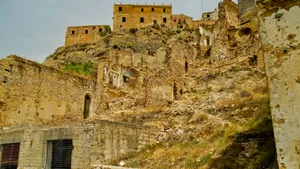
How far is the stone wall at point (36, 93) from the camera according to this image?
712 inches

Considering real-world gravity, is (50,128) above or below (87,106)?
below

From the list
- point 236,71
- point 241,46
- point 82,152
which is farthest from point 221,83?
point 82,152

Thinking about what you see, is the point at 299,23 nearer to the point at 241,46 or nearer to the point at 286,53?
the point at 286,53

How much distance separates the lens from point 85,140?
11477mm

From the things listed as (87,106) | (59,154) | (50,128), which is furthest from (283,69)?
(87,106)

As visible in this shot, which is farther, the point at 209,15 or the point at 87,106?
the point at 209,15

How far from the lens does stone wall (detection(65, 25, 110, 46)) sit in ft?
184

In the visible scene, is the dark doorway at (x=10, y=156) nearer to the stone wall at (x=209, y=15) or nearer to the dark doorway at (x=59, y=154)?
the dark doorway at (x=59, y=154)

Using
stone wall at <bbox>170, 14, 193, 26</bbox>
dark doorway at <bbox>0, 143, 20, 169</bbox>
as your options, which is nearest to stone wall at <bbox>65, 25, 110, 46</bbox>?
stone wall at <bbox>170, 14, 193, 26</bbox>

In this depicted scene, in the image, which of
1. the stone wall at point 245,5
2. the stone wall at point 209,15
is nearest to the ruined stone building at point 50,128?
the stone wall at point 245,5

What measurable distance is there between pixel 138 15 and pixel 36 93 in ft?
132

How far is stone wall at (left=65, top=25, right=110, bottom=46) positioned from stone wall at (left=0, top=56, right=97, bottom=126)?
1348 inches

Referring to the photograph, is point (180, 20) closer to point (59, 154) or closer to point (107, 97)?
point (107, 97)

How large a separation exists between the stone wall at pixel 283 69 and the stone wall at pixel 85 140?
26.8 ft
